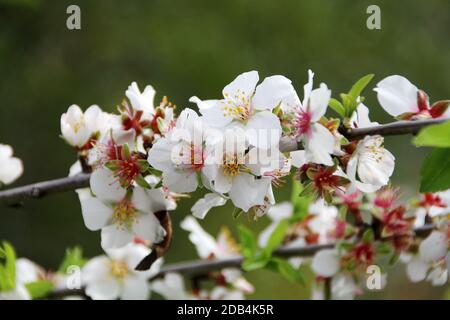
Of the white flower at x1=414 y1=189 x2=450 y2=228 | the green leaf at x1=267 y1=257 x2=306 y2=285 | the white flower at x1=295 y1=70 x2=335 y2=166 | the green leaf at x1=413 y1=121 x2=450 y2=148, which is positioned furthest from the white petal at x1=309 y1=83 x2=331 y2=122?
the green leaf at x1=267 y1=257 x2=306 y2=285

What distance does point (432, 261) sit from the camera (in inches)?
41.9

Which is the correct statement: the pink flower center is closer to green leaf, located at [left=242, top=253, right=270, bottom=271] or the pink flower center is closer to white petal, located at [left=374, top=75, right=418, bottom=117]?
white petal, located at [left=374, top=75, right=418, bottom=117]

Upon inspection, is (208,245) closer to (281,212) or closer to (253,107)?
(281,212)

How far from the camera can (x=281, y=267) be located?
3.72 ft

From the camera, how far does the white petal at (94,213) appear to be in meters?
0.89

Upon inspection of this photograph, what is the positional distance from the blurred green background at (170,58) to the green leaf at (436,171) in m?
2.78

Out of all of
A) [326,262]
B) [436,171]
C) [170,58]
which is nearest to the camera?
[436,171]

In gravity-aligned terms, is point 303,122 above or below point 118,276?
above

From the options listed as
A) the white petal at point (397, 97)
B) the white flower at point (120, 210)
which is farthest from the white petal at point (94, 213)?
the white petal at point (397, 97)

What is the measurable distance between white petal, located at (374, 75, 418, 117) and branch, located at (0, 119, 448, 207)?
0.20 ft

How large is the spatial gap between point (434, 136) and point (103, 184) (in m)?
0.37

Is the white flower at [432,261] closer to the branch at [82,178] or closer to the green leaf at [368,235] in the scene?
the green leaf at [368,235]

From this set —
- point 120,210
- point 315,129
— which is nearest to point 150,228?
point 120,210

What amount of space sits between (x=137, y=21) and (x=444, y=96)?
5.46 feet
